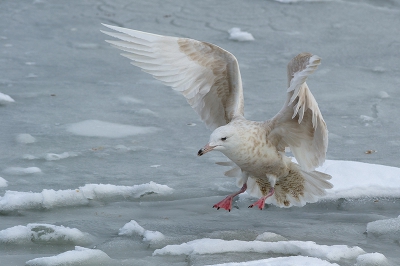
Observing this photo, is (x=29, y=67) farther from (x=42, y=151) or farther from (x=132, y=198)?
(x=132, y=198)

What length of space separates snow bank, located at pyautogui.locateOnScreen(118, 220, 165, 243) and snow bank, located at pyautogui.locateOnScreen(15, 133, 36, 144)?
167 cm

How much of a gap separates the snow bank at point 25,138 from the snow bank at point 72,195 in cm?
112

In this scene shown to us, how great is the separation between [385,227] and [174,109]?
2.69 m

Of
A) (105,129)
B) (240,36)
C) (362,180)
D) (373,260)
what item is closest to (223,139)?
(362,180)

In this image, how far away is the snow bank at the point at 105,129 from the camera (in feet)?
18.0

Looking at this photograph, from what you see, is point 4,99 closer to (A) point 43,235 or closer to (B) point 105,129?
(B) point 105,129

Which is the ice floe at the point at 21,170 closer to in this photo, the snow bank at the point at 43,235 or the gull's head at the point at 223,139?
the snow bank at the point at 43,235

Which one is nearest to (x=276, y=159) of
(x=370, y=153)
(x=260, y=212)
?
(x=260, y=212)

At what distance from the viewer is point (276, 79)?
22.3ft

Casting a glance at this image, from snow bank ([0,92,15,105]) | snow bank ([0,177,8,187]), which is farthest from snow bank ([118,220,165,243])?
snow bank ([0,92,15,105])

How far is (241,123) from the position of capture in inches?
164

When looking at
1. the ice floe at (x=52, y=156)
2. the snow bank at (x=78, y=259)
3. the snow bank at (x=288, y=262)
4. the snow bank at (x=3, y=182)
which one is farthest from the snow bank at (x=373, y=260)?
the ice floe at (x=52, y=156)

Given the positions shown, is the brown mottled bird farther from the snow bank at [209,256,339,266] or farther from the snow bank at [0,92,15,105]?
the snow bank at [0,92,15,105]

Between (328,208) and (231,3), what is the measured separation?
4.96m
